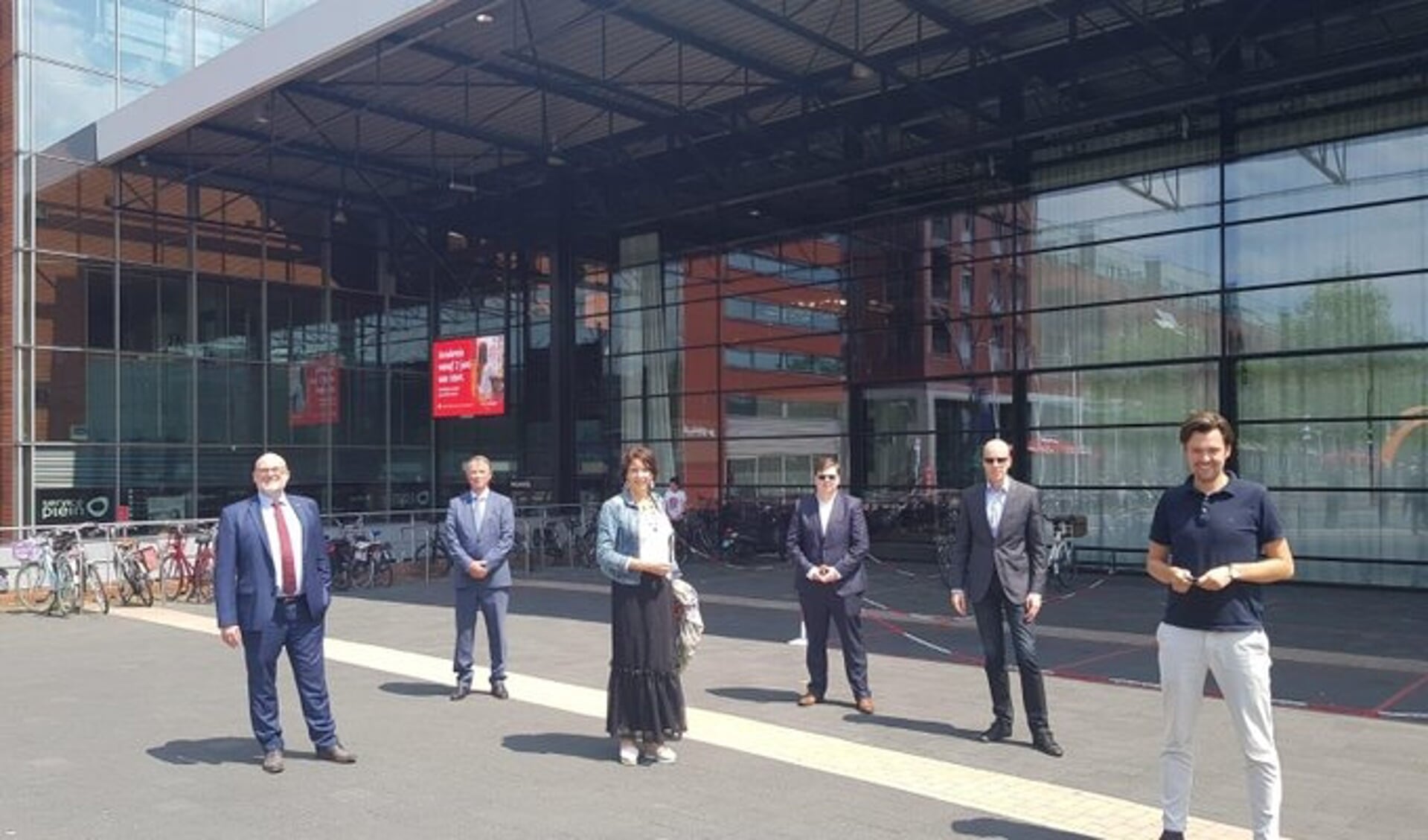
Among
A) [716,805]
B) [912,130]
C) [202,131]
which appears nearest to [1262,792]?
[716,805]

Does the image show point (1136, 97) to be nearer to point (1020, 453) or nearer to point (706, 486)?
point (1020, 453)

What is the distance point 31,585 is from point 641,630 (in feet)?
40.9

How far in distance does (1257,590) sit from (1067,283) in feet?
49.9

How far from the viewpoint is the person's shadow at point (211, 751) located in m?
7.00

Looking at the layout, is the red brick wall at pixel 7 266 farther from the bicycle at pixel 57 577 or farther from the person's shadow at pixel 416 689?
the person's shadow at pixel 416 689

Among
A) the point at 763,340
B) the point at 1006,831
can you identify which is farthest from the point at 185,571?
the point at 1006,831

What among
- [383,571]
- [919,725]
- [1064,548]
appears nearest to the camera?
[919,725]

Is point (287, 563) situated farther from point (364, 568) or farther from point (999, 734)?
point (364, 568)

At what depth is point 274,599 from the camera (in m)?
6.86

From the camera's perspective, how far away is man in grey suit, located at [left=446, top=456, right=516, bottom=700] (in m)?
8.87

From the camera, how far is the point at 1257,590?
5.10 metres

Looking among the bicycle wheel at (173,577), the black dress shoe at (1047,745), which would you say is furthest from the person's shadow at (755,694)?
the bicycle wheel at (173,577)

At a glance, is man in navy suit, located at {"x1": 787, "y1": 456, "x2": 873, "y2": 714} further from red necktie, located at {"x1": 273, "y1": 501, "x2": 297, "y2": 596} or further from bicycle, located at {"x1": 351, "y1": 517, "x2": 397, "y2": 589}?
bicycle, located at {"x1": 351, "y1": 517, "x2": 397, "y2": 589}

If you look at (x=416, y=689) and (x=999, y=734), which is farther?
(x=416, y=689)
